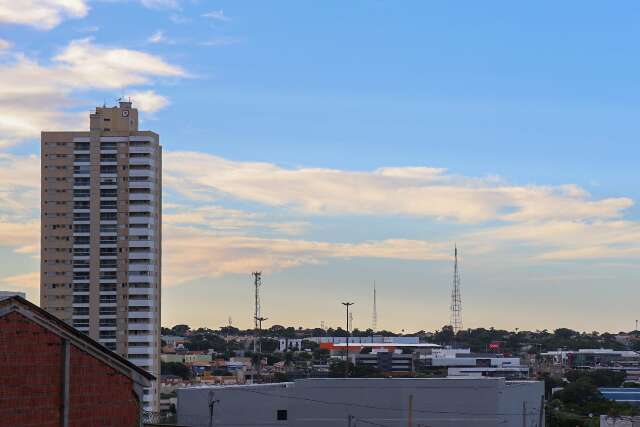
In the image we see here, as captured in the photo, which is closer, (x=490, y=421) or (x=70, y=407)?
(x=70, y=407)

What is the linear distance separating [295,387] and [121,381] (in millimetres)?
49649

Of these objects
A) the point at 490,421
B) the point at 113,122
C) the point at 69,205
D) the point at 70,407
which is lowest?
the point at 490,421

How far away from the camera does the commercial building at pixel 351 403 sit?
75312 millimetres

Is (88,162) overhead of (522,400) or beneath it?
overhead

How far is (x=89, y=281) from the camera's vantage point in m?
131

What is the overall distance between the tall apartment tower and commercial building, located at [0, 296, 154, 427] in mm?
103768

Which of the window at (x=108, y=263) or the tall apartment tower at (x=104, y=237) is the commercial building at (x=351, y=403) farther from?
the window at (x=108, y=263)

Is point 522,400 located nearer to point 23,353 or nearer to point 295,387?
point 295,387

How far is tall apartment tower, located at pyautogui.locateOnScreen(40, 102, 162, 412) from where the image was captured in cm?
13012

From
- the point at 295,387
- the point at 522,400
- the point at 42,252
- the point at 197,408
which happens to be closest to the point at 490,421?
the point at 522,400

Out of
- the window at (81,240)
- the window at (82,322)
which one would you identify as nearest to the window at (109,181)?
the window at (81,240)

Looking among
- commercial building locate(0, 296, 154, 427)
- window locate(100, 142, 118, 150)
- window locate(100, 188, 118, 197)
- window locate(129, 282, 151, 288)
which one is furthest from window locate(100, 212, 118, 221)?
commercial building locate(0, 296, 154, 427)

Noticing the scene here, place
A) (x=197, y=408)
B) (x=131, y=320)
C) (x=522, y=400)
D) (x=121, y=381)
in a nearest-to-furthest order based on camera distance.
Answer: (x=121, y=381), (x=197, y=408), (x=522, y=400), (x=131, y=320)

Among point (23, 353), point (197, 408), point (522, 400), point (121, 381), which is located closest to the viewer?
point (23, 353)
